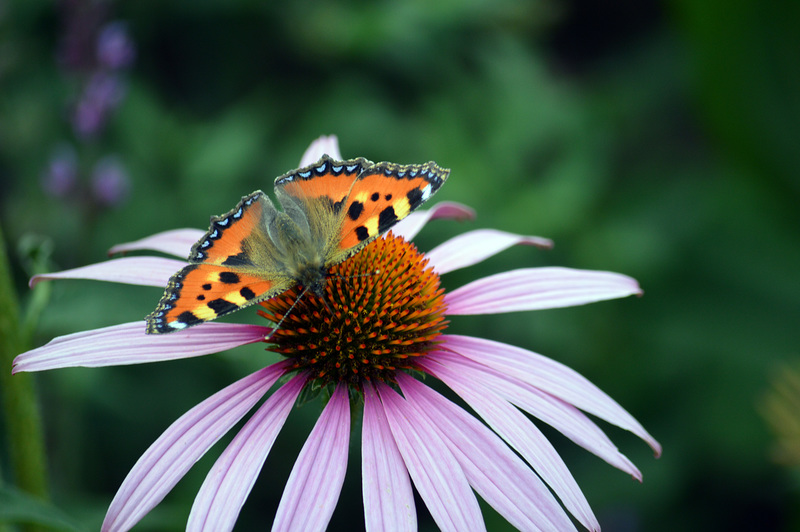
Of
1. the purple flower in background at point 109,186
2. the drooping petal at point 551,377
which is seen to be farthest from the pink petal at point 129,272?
the purple flower in background at point 109,186

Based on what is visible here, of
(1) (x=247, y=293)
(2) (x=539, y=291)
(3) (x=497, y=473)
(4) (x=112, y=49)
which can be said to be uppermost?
Answer: (4) (x=112, y=49)

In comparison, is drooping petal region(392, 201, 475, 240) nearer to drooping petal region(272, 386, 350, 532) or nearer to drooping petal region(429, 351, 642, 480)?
drooping petal region(429, 351, 642, 480)

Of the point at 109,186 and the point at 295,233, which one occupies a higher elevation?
the point at 109,186

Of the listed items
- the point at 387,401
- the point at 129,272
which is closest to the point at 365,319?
the point at 387,401

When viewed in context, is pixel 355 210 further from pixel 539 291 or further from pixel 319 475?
pixel 319 475

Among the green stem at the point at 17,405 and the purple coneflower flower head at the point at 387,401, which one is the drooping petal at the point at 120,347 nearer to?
the purple coneflower flower head at the point at 387,401

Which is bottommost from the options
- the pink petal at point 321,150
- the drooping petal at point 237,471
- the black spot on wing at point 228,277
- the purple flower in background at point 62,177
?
the drooping petal at point 237,471

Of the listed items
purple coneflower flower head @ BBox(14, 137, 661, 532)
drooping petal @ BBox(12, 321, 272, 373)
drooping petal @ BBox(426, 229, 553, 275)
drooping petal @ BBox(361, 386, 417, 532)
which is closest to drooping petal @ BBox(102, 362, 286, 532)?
purple coneflower flower head @ BBox(14, 137, 661, 532)
